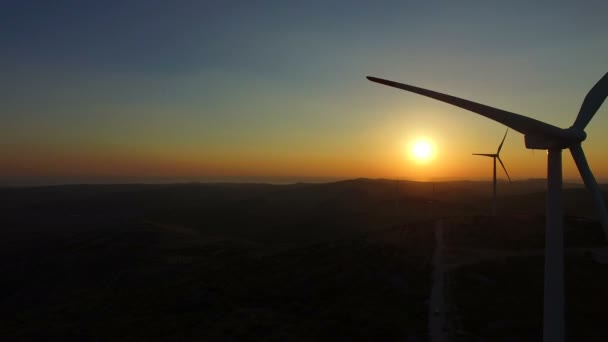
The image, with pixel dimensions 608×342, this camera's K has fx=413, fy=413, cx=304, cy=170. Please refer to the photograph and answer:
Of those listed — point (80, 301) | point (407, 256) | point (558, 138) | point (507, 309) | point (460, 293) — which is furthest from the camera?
point (80, 301)

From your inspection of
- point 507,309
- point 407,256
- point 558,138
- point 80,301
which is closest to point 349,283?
point 407,256

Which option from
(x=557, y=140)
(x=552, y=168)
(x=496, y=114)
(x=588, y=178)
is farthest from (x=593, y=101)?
(x=496, y=114)

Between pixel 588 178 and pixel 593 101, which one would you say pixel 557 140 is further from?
pixel 593 101

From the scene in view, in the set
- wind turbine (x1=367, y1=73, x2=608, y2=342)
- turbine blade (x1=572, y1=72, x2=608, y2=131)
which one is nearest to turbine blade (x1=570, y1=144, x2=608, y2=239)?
wind turbine (x1=367, y1=73, x2=608, y2=342)

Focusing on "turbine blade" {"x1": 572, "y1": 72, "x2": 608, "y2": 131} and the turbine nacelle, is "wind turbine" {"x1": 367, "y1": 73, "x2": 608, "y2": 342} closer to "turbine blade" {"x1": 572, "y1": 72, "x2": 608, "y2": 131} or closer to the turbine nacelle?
the turbine nacelle

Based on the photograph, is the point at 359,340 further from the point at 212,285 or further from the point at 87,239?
the point at 87,239
